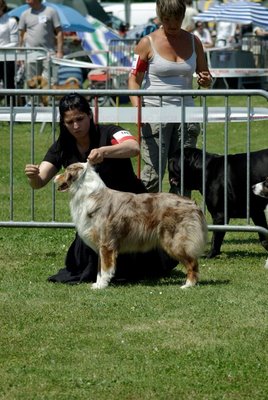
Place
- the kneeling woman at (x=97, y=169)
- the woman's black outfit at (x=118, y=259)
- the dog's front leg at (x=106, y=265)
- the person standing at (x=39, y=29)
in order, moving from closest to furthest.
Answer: the dog's front leg at (x=106, y=265)
the kneeling woman at (x=97, y=169)
the woman's black outfit at (x=118, y=259)
the person standing at (x=39, y=29)

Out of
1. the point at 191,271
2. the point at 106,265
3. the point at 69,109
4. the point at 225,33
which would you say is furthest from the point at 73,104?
the point at 225,33

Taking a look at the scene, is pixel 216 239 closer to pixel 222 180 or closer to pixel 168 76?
pixel 222 180

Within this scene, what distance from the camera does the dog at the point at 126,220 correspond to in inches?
284

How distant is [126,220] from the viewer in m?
7.24

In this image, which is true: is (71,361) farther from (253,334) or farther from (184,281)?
(184,281)

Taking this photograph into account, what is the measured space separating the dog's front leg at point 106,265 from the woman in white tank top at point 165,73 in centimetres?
149

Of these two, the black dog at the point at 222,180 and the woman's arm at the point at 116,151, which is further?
the black dog at the point at 222,180

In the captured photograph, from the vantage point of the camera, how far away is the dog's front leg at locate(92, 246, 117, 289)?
23.9 ft

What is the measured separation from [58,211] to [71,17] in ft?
46.3

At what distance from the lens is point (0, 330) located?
20.4 feet

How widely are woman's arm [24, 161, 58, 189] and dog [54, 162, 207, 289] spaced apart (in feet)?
1.09

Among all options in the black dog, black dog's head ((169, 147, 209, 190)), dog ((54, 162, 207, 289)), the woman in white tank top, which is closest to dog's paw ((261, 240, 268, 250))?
the black dog

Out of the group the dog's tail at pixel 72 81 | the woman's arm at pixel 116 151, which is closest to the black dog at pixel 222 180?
the woman's arm at pixel 116 151

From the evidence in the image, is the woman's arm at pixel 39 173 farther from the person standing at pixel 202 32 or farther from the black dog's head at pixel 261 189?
the person standing at pixel 202 32
